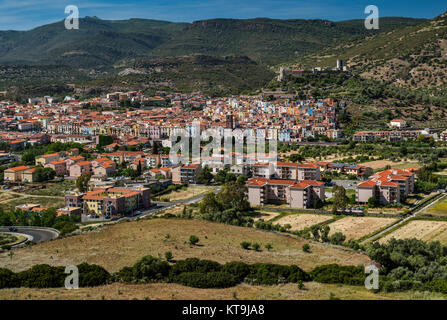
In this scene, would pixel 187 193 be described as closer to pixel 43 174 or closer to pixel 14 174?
pixel 43 174

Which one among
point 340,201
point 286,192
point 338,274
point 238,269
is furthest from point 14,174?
point 338,274

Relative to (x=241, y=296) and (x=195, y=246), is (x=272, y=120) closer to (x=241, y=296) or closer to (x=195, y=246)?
(x=195, y=246)

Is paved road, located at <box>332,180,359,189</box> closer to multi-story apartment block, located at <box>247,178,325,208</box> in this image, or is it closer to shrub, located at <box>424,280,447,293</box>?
multi-story apartment block, located at <box>247,178,325,208</box>

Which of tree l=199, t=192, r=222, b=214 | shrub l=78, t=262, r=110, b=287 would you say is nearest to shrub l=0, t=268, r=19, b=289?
shrub l=78, t=262, r=110, b=287

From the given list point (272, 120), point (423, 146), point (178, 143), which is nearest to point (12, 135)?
point (178, 143)

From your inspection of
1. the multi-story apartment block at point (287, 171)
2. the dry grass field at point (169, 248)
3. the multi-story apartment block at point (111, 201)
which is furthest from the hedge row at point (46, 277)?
the multi-story apartment block at point (287, 171)

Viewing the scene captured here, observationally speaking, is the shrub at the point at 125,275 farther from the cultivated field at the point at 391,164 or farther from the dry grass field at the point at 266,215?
the cultivated field at the point at 391,164
